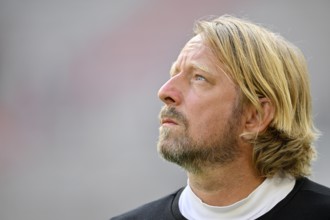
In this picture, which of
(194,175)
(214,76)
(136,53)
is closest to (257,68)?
(214,76)

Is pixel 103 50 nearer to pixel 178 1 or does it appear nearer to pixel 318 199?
pixel 178 1

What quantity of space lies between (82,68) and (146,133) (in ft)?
1.78

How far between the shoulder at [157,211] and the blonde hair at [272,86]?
0.25 metres

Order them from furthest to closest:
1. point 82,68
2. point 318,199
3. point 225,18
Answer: point 82,68 < point 225,18 < point 318,199

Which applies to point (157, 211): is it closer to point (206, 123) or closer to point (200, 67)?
point (206, 123)

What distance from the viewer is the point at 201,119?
3.89 feet

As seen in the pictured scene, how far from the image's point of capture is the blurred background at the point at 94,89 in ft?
8.59

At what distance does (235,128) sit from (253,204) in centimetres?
19

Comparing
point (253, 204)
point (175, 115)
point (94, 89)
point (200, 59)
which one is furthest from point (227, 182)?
point (94, 89)

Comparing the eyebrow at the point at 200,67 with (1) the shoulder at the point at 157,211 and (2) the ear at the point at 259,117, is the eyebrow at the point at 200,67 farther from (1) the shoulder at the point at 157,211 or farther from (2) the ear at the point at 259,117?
(1) the shoulder at the point at 157,211

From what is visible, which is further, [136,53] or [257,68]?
[136,53]

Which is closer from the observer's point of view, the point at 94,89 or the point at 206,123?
the point at 206,123

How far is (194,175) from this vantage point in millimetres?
1225

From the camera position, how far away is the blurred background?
103 inches
